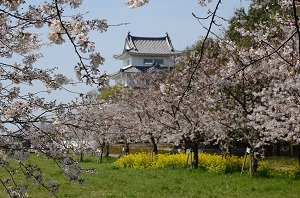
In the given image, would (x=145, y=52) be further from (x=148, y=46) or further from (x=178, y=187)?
(x=178, y=187)

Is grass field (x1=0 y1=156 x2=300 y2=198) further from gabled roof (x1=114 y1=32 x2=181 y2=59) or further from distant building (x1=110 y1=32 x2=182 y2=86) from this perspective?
gabled roof (x1=114 y1=32 x2=181 y2=59)

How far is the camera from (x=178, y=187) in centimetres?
1154

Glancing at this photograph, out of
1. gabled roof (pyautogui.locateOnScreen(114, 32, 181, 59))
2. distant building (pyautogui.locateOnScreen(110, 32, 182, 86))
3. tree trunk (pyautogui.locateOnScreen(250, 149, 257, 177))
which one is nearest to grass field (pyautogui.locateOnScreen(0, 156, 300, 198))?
tree trunk (pyautogui.locateOnScreen(250, 149, 257, 177))

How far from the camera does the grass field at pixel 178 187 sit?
10578mm

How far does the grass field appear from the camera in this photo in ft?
34.7

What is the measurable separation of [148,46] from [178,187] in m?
43.8

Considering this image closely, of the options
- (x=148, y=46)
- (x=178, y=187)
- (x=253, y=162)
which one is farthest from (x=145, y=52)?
(x=178, y=187)

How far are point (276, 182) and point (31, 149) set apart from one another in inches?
378

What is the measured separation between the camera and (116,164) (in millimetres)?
19875

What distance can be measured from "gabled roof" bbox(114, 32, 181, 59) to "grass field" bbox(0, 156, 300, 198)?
38.5 meters

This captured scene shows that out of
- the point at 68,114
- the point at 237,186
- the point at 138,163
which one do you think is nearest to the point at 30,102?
the point at 68,114

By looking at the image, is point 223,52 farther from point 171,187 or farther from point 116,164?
point 116,164

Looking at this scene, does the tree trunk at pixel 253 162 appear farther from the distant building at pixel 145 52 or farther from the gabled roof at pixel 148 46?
the gabled roof at pixel 148 46

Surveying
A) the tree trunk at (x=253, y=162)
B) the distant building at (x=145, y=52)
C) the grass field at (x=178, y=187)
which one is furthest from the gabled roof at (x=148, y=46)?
the grass field at (x=178, y=187)
